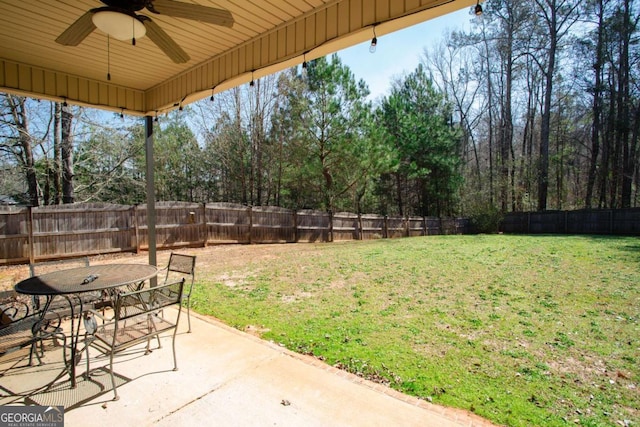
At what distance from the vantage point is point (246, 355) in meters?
2.77

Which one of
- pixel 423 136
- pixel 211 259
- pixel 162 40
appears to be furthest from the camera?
pixel 423 136

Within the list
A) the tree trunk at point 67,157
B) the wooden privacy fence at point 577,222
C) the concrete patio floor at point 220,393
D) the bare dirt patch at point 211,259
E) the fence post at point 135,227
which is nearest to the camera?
the concrete patio floor at point 220,393

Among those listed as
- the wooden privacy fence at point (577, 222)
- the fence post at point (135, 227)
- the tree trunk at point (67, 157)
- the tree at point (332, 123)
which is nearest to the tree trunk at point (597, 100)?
the wooden privacy fence at point (577, 222)

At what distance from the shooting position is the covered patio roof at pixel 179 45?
8.38 ft

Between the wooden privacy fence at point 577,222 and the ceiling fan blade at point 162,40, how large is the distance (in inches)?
768

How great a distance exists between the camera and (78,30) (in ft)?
8.25

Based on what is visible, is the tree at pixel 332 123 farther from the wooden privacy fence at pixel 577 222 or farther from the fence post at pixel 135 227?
the wooden privacy fence at pixel 577 222

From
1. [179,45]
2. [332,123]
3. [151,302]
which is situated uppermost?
[332,123]

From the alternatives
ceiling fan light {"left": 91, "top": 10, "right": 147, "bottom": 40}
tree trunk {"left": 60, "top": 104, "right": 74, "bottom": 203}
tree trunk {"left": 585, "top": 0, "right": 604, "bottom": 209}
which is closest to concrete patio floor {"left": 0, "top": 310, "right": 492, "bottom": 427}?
ceiling fan light {"left": 91, "top": 10, "right": 147, "bottom": 40}

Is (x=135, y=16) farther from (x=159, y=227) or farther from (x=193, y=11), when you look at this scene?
(x=159, y=227)

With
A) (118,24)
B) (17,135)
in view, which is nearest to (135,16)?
(118,24)

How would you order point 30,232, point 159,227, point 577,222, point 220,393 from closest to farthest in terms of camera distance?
point 220,393, point 30,232, point 159,227, point 577,222

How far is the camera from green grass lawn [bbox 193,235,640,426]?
90.7 inches

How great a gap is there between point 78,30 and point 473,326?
183 inches
